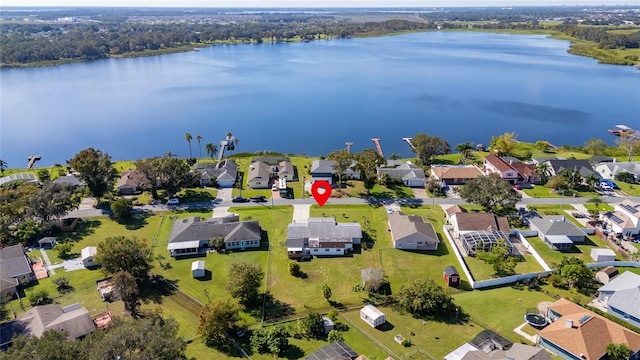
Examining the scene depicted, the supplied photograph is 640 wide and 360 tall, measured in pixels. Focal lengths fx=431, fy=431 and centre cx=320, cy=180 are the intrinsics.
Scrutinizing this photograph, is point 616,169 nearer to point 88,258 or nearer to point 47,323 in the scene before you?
point 88,258

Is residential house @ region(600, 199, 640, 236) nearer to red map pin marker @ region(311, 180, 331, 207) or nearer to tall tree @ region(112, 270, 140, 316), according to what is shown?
red map pin marker @ region(311, 180, 331, 207)

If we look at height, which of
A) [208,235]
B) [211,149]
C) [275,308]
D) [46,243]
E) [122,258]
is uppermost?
[122,258]

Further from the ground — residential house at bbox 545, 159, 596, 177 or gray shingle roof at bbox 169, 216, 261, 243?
residential house at bbox 545, 159, 596, 177

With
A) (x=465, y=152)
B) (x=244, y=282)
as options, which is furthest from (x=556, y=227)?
(x=244, y=282)

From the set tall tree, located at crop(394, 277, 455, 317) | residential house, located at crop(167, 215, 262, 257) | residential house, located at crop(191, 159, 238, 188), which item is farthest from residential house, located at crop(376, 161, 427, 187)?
tall tree, located at crop(394, 277, 455, 317)

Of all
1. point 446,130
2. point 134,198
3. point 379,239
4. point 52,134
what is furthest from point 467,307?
point 52,134
